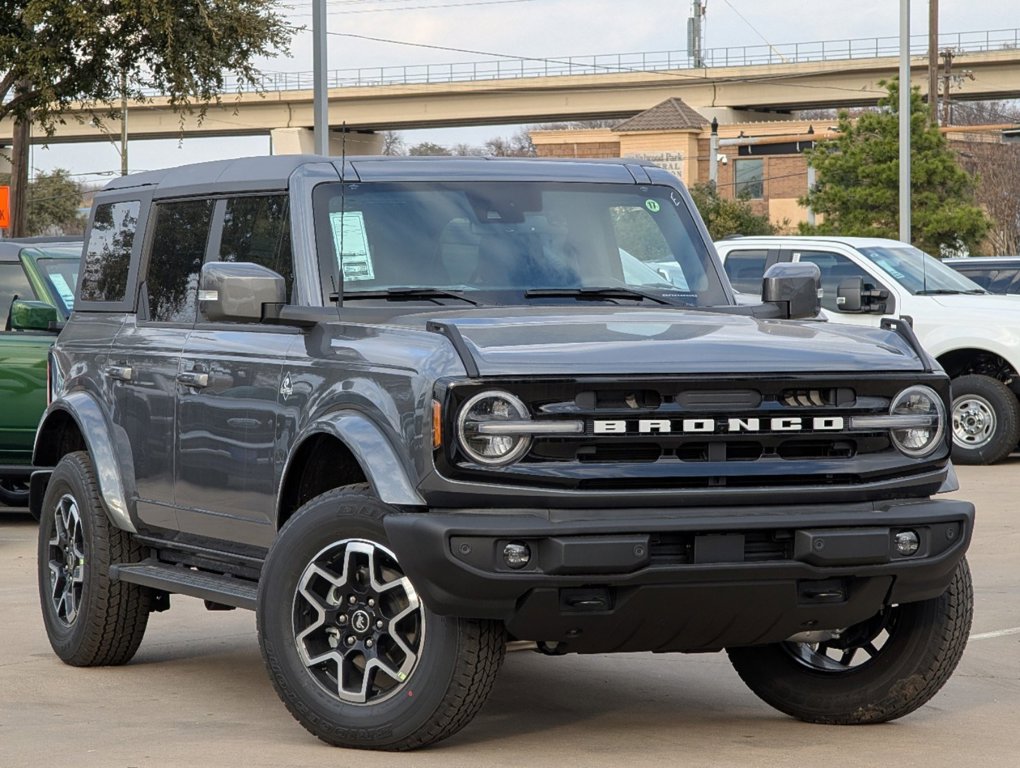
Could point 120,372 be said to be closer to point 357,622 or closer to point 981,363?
point 357,622

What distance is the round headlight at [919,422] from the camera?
19.5 ft

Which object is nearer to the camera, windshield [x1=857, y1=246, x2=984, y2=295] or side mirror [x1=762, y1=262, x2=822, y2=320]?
side mirror [x1=762, y1=262, x2=822, y2=320]

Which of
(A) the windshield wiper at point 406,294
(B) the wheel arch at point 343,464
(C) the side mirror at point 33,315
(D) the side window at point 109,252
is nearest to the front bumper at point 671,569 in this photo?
(B) the wheel arch at point 343,464

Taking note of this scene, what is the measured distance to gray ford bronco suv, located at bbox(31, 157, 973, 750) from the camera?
5527 mm

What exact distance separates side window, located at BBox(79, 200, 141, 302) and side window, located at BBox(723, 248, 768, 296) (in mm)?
10415

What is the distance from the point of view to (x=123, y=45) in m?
27.8

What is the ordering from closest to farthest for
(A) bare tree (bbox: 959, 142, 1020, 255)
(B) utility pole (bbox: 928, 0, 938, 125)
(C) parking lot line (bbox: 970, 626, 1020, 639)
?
(C) parking lot line (bbox: 970, 626, 1020, 639)
(B) utility pole (bbox: 928, 0, 938, 125)
(A) bare tree (bbox: 959, 142, 1020, 255)

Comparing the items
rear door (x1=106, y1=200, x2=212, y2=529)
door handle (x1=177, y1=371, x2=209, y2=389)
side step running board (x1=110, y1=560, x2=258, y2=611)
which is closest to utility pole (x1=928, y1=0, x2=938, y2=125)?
rear door (x1=106, y1=200, x2=212, y2=529)

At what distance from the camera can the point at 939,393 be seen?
6039mm

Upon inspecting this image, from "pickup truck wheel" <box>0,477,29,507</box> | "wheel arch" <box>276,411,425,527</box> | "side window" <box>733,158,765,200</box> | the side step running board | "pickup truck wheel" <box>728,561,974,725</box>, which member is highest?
"side window" <box>733,158,765,200</box>

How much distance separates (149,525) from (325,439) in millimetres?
1484

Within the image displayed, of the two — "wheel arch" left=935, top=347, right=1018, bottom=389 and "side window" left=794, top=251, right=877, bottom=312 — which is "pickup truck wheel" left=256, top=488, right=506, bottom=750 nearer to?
"side window" left=794, top=251, right=877, bottom=312

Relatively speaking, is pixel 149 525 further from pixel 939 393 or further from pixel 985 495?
pixel 985 495

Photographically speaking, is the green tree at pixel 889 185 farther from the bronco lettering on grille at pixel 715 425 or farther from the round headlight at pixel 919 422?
the bronco lettering on grille at pixel 715 425
